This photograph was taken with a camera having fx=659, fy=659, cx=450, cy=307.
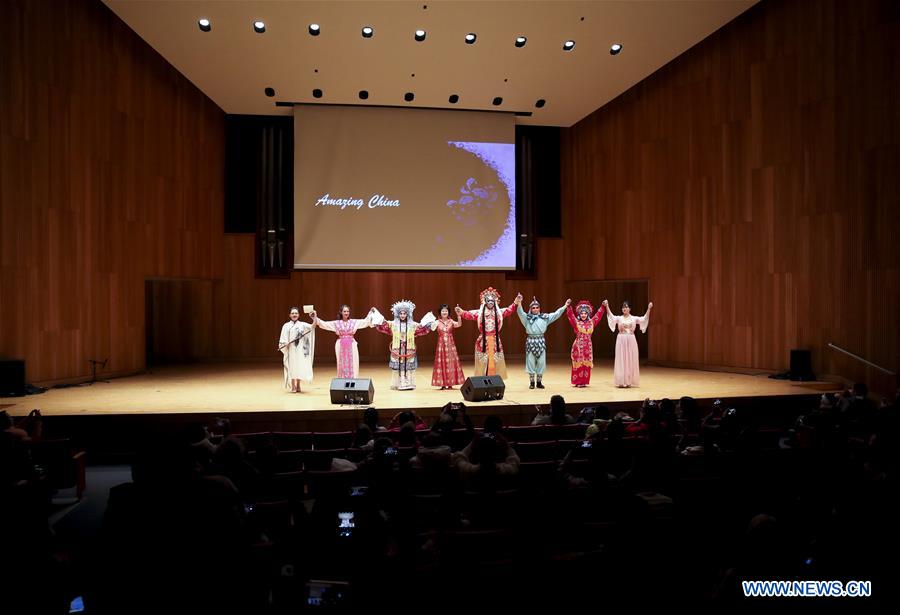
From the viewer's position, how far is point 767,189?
9.97 meters

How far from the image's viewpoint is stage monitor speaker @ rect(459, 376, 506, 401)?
7641 millimetres

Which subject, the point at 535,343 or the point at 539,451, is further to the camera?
the point at 535,343

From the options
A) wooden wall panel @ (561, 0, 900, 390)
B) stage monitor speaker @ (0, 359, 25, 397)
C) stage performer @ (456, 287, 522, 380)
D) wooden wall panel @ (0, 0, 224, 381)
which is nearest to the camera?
stage monitor speaker @ (0, 359, 25, 397)

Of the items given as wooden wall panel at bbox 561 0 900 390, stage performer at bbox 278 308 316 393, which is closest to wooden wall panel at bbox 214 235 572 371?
wooden wall panel at bbox 561 0 900 390

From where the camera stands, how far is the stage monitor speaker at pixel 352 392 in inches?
297

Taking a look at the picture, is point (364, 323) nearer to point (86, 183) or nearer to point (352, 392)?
point (352, 392)

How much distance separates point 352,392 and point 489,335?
2532 millimetres

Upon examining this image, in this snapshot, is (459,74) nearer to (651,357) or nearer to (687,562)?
(651,357)

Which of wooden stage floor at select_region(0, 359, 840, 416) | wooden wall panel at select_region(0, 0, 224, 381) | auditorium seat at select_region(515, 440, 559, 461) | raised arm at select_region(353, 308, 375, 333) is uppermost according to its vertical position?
wooden wall panel at select_region(0, 0, 224, 381)

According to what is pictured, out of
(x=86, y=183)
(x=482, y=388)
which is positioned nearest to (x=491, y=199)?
(x=482, y=388)

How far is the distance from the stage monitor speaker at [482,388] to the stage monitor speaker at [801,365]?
4.43 m

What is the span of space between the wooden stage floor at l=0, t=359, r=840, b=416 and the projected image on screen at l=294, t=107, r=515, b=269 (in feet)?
8.80

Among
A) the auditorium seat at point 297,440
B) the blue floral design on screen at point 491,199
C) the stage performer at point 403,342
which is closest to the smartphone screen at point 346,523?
the auditorium seat at point 297,440

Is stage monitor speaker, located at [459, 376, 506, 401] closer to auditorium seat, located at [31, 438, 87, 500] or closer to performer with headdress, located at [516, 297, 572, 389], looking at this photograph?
performer with headdress, located at [516, 297, 572, 389]
